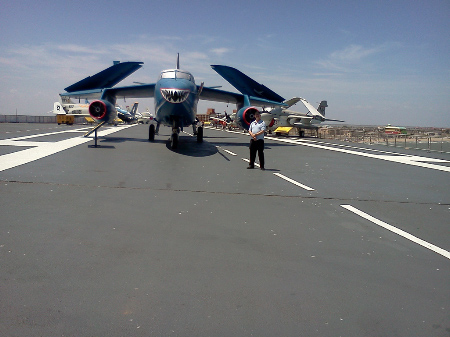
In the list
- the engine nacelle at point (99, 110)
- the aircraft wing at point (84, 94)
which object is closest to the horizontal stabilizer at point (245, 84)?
the engine nacelle at point (99, 110)

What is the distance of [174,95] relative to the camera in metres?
14.2

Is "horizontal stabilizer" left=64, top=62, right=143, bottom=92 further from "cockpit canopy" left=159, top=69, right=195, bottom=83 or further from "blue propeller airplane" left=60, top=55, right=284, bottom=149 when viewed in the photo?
"cockpit canopy" left=159, top=69, right=195, bottom=83

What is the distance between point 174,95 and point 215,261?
1120 cm

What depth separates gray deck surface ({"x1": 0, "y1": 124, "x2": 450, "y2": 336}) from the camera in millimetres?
2734

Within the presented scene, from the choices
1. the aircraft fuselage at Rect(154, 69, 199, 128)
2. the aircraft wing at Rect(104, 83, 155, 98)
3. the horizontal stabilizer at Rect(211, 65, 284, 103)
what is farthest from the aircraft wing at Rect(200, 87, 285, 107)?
the aircraft fuselage at Rect(154, 69, 199, 128)

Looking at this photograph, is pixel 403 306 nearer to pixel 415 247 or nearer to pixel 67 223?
pixel 415 247

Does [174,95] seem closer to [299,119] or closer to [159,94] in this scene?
[159,94]

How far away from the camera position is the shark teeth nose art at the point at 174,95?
46.5ft

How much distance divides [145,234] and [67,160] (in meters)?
8.03

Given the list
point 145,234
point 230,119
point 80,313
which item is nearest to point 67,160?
→ point 145,234

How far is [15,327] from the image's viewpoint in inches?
100

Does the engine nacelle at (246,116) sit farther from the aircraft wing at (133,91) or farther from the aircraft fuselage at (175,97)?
the aircraft wing at (133,91)

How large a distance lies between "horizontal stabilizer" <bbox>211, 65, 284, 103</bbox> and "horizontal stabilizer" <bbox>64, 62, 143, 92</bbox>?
15.6 ft

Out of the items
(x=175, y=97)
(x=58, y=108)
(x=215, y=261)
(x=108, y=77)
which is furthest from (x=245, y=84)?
(x=58, y=108)
